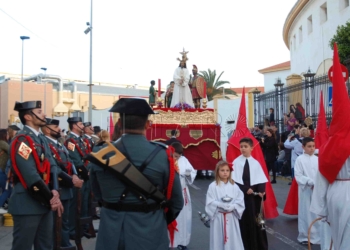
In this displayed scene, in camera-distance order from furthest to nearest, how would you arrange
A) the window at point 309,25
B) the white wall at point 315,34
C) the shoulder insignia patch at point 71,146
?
the window at point 309,25, the white wall at point 315,34, the shoulder insignia patch at point 71,146

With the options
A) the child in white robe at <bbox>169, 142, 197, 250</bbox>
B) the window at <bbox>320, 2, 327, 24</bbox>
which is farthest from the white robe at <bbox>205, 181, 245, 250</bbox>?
the window at <bbox>320, 2, 327, 24</bbox>

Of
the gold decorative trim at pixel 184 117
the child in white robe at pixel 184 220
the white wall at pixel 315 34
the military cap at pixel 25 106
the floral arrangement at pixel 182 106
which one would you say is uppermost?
the white wall at pixel 315 34

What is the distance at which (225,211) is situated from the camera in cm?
607

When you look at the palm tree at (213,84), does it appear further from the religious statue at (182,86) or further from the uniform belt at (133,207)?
the uniform belt at (133,207)

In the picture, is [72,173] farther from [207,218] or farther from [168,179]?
[168,179]

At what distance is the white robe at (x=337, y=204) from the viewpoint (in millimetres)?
4754

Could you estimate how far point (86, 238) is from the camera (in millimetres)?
7957

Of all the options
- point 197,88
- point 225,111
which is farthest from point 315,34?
point 197,88

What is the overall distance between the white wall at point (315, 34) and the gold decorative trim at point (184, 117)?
31.6 feet

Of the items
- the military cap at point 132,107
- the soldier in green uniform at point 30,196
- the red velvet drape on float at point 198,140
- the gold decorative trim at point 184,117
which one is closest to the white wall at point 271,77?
the gold decorative trim at point 184,117

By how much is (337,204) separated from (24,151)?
10.9 feet

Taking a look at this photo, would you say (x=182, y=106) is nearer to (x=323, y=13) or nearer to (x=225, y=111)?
(x=225, y=111)

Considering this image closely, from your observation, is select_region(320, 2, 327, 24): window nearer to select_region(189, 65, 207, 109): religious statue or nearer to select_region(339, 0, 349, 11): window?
select_region(339, 0, 349, 11): window

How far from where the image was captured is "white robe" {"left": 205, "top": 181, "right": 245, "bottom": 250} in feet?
19.9
